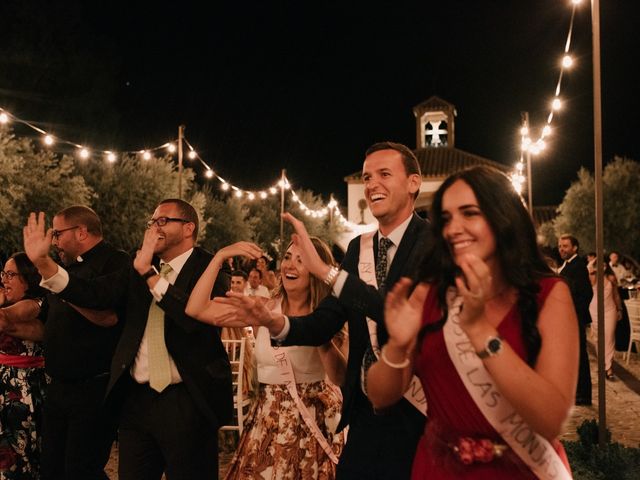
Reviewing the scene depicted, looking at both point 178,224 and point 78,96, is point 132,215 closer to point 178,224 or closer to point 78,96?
point 78,96

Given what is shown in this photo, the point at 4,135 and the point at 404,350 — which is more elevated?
the point at 4,135

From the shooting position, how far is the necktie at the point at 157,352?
4020 mm

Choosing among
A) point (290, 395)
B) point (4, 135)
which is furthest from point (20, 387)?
point (4, 135)

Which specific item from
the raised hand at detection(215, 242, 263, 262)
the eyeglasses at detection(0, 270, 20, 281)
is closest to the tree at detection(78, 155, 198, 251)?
the eyeglasses at detection(0, 270, 20, 281)

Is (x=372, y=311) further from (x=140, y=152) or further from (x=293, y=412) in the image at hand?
(x=140, y=152)

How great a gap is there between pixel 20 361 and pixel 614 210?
41480 mm

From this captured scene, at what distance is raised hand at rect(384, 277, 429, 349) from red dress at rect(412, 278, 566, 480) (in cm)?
12

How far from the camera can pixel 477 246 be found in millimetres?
2242

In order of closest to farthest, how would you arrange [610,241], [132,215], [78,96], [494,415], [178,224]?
1. [494,415]
2. [178,224]
3. [132,215]
4. [78,96]
5. [610,241]

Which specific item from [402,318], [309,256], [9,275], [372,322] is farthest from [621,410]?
[402,318]

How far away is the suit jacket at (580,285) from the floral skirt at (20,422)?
6.79 metres

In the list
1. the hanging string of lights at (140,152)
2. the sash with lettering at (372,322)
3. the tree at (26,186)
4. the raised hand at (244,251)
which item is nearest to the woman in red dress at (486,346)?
the sash with lettering at (372,322)

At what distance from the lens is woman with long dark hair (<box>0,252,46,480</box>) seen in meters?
4.98

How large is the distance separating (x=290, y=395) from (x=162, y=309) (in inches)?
41.0
